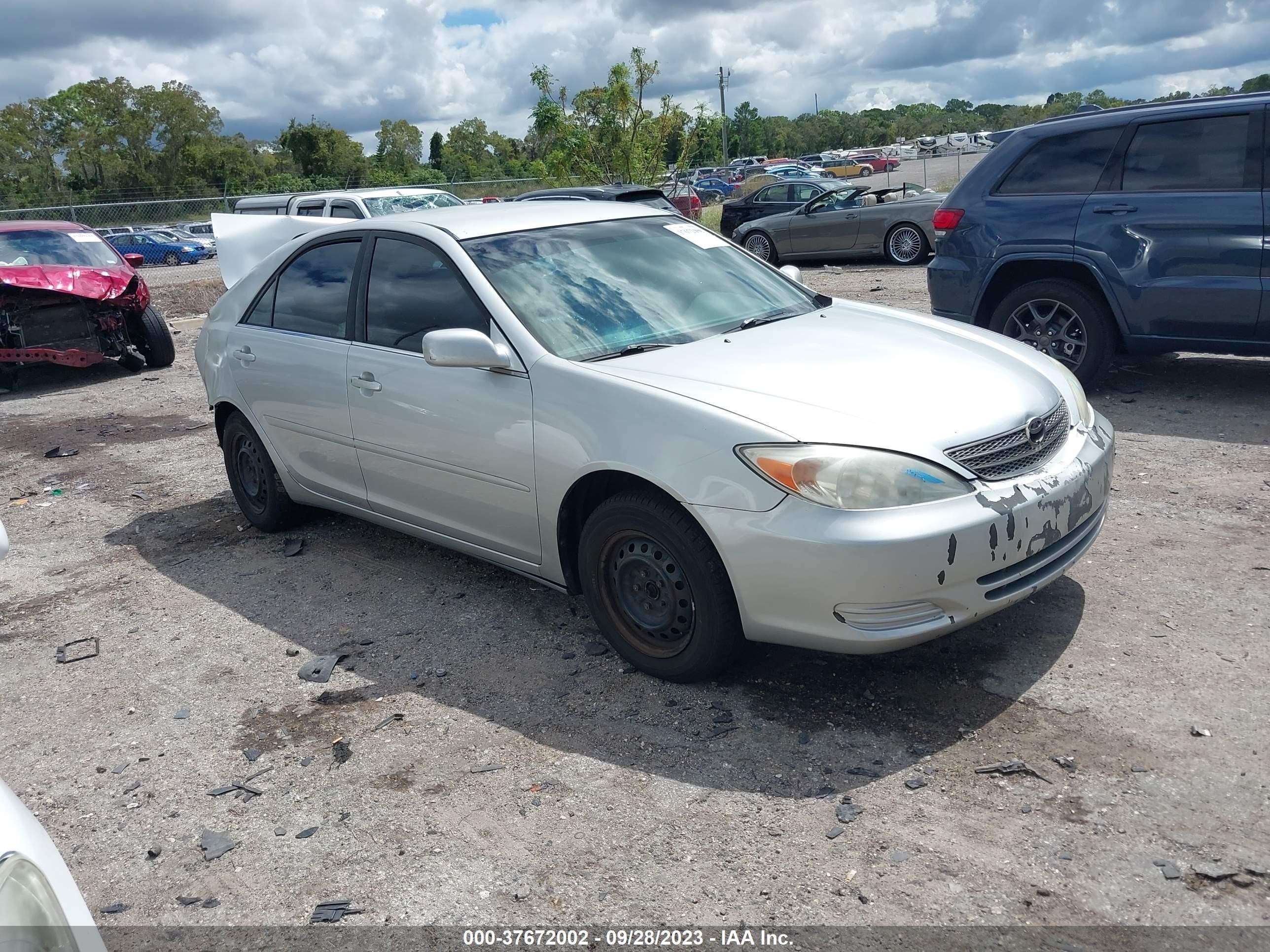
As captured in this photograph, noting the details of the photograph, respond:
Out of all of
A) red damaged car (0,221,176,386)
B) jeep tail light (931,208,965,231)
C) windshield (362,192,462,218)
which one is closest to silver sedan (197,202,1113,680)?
jeep tail light (931,208,965,231)

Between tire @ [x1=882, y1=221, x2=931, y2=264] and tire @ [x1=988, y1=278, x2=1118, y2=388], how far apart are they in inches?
384

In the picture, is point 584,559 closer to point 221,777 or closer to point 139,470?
point 221,777

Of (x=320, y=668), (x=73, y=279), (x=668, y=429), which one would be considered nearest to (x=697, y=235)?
(x=668, y=429)

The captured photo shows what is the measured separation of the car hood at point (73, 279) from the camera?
11.0 m

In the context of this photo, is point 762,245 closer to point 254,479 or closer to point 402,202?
point 402,202

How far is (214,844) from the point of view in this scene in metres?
3.28

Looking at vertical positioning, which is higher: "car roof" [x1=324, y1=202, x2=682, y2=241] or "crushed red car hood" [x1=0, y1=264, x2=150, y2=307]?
"car roof" [x1=324, y1=202, x2=682, y2=241]

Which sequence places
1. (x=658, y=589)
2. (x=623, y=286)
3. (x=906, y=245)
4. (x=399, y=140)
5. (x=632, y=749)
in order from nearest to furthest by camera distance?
1. (x=632, y=749)
2. (x=658, y=589)
3. (x=623, y=286)
4. (x=906, y=245)
5. (x=399, y=140)

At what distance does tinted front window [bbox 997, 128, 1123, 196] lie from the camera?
284 inches

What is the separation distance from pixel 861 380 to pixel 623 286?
1.18 m

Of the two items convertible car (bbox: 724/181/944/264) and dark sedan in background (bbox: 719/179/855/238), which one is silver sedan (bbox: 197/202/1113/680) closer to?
convertible car (bbox: 724/181/944/264)

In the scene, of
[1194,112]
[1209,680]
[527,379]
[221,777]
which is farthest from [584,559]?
[1194,112]

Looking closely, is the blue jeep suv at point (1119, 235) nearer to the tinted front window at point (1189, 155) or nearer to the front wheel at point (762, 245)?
the tinted front window at point (1189, 155)

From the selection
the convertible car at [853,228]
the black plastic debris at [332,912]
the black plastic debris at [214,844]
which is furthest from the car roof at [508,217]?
the convertible car at [853,228]
